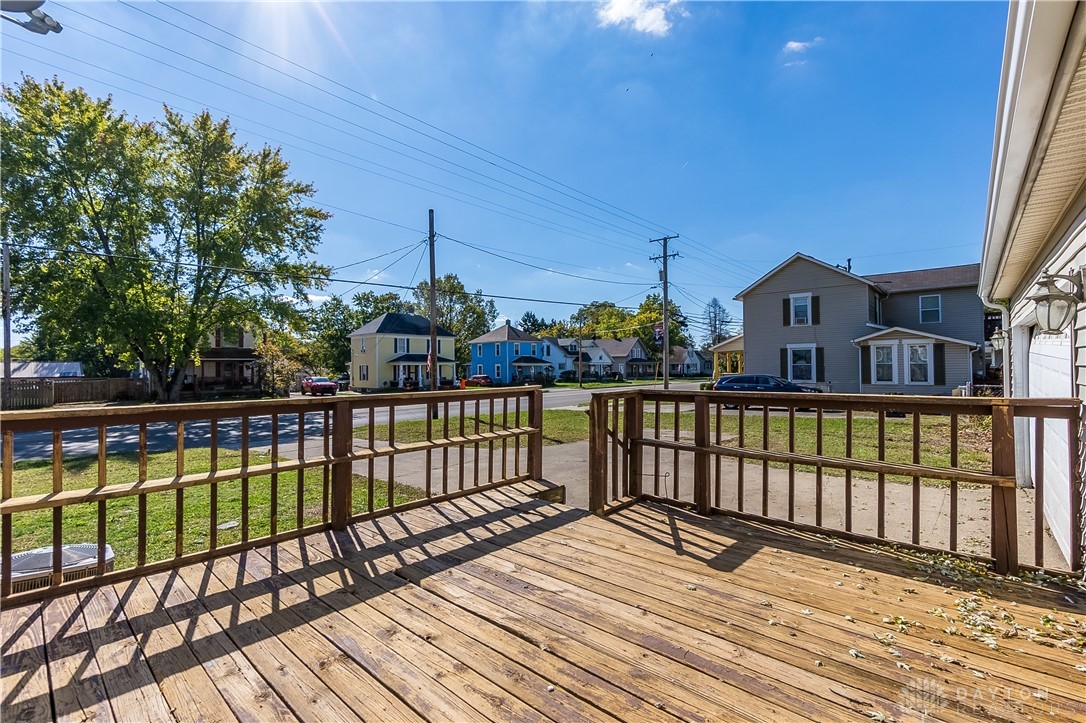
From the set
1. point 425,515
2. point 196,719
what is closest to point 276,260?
point 425,515

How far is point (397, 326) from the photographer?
3481cm

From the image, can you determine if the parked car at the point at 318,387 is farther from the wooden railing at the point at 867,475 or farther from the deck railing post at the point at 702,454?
the deck railing post at the point at 702,454

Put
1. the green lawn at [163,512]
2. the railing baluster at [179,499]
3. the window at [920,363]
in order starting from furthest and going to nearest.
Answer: the window at [920,363], the green lawn at [163,512], the railing baluster at [179,499]

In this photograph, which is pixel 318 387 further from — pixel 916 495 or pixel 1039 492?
pixel 1039 492

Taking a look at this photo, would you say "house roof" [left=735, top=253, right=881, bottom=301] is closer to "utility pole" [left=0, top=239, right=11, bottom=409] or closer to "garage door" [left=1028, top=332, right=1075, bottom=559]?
"garage door" [left=1028, top=332, right=1075, bottom=559]

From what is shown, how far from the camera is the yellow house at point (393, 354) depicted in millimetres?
33656

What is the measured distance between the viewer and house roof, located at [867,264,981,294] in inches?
675

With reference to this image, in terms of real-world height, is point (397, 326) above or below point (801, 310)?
above

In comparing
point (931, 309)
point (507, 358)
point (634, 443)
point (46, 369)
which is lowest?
point (634, 443)

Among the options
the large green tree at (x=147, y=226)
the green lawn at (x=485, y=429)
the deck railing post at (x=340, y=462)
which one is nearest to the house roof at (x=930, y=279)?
the green lawn at (x=485, y=429)

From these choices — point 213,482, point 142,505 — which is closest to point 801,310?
point 213,482

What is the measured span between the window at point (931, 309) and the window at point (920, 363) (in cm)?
197

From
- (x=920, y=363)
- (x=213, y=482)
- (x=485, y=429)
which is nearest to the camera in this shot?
(x=213, y=482)

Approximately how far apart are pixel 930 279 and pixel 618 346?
33390 mm
